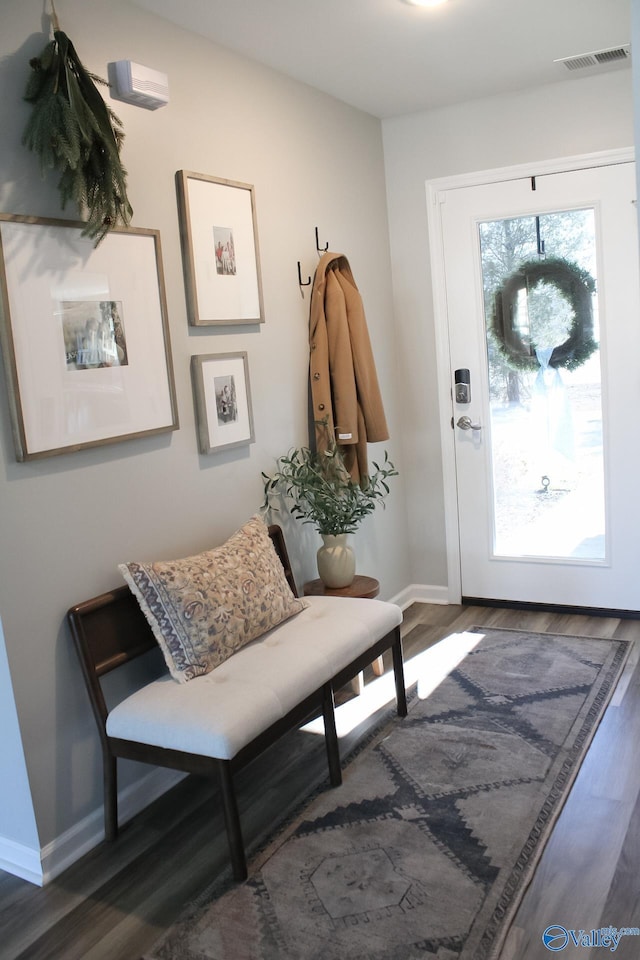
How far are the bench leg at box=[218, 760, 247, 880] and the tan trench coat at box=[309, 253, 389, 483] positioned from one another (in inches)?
61.4

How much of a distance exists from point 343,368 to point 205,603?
136 centimetres

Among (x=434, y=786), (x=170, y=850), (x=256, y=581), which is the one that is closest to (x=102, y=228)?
(x=256, y=581)

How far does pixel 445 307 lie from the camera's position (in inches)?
162

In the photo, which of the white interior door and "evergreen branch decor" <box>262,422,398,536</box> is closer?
"evergreen branch decor" <box>262,422,398,536</box>

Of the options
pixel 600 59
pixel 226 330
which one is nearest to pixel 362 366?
pixel 226 330

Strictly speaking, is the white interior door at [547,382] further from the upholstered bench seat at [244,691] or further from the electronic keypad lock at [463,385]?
the upholstered bench seat at [244,691]

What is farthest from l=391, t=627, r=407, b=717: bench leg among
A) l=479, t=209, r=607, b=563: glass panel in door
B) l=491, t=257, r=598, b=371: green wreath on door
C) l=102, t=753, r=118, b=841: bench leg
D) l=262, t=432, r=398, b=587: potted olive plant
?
l=491, t=257, r=598, b=371: green wreath on door

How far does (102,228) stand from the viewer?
2.33m

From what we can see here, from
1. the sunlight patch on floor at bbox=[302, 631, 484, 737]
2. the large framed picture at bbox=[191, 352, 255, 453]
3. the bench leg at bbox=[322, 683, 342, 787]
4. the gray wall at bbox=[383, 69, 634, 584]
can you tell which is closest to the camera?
the bench leg at bbox=[322, 683, 342, 787]

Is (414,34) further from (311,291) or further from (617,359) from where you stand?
(617,359)

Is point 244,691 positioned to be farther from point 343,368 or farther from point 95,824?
point 343,368

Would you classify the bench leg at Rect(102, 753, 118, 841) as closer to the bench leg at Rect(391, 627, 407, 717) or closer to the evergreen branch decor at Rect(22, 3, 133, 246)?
the bench leg at Rect(391, 627, 407, 717)

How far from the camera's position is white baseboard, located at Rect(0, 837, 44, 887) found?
228 cm

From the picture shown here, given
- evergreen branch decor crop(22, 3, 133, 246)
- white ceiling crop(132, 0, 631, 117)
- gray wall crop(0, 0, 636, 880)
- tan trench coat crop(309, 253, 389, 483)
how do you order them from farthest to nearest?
tan trench coat crop(309, 253, 389, 483) < white ceiling crop(132, 0, 631, 117) < gray wall crop(0, 0, 636, 880) < evergreen branch decor crop(22, 3, 133, 246)
